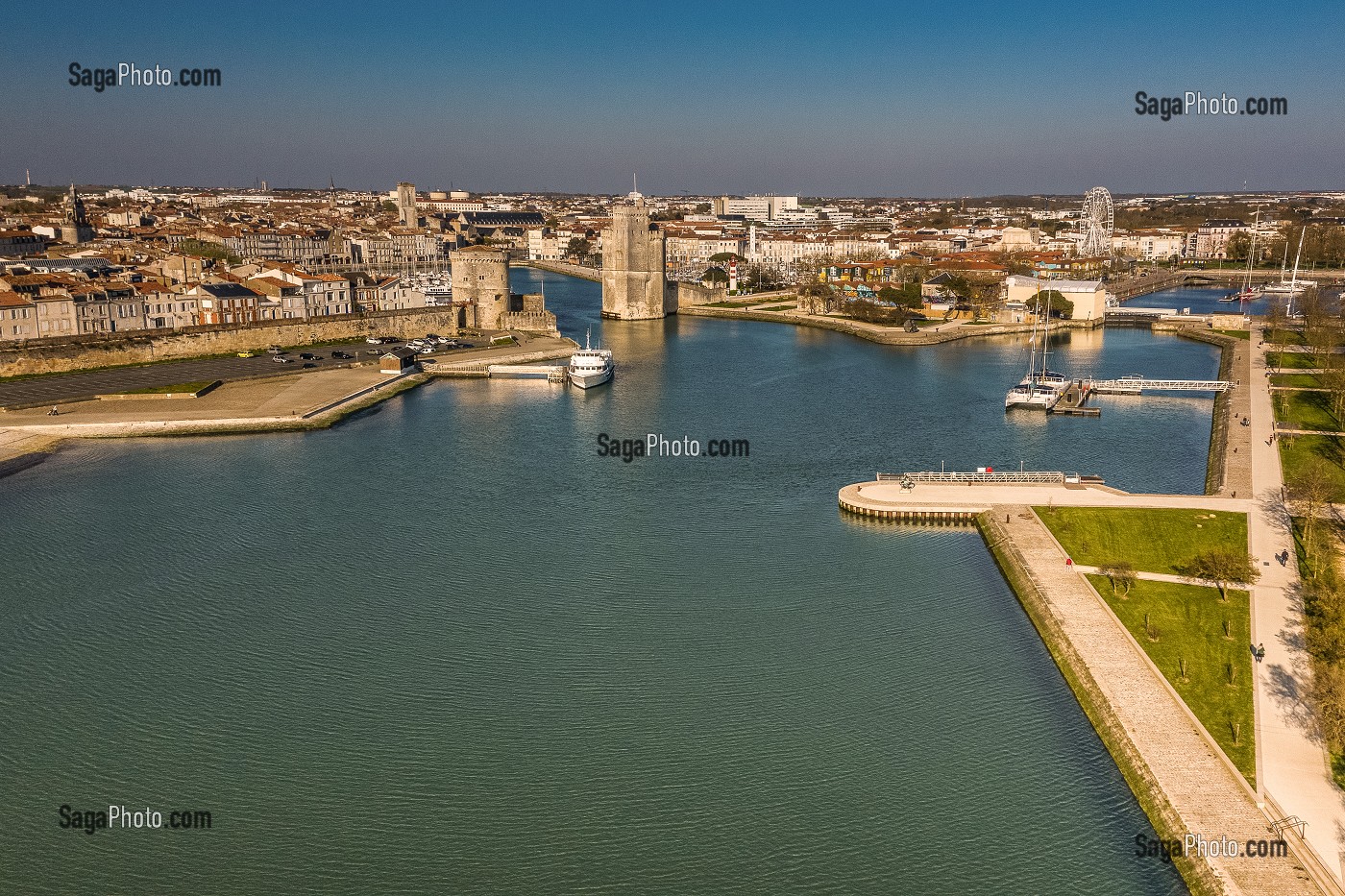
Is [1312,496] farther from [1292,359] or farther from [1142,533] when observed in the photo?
[1292,359]

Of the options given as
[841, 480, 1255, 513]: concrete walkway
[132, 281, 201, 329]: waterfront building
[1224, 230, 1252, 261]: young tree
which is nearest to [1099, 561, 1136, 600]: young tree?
[841, 480, 1255, 513]: concrete walkway

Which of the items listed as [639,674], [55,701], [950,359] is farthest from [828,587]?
[950,359]

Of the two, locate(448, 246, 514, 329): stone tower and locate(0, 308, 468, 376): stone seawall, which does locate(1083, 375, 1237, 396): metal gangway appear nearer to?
locate(448, 246, 514, 329): stone tower

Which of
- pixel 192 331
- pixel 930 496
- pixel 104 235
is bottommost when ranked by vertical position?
pixel 930 496

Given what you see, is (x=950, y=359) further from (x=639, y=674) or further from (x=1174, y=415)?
(x=639, y=674)

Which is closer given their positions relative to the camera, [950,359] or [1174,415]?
[1174,415]

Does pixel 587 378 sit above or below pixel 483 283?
below

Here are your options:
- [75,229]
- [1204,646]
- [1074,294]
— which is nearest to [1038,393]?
[1204,646]
